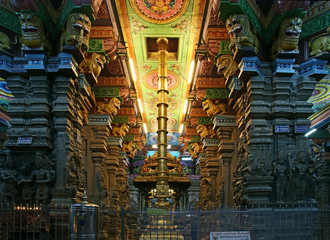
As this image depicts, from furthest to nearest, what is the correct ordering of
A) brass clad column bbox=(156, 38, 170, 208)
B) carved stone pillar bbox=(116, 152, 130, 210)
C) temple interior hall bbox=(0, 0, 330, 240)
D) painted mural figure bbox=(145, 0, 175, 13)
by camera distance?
carved stone pillar bbox=(116, 152, 130, 210) → brass clad column bbox=(156, 38, 170, 208) → painted mural figure bbox=(145, 0, 175, 13) → temple interior hall bbox=(0, 0, 330, 240)

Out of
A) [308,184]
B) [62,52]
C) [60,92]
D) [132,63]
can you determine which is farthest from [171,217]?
[132,63]

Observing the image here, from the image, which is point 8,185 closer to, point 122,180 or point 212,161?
point 212,161

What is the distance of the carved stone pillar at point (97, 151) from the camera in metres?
11.8

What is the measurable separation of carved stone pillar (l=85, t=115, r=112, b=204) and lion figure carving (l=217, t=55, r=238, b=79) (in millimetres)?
4012

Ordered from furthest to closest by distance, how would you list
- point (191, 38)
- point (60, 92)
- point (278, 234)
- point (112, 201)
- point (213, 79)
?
point (112, 201) → point (213, 79) → point (191, 38) → point (60, 92) → point (278, 234)

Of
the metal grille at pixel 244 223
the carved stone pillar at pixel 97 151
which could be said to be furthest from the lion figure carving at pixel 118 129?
the metal grille at pixel 244 223

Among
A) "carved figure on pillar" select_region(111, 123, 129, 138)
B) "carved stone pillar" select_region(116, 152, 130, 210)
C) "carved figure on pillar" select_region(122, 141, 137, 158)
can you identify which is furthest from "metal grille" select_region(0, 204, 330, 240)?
"carved figure on pillar" select_region(122, 141, 137, 158)

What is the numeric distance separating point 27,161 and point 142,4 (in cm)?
454

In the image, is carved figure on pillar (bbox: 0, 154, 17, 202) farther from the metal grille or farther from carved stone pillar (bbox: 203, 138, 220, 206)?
carved stone pillar (bbox: 203, 138, 220, 206)

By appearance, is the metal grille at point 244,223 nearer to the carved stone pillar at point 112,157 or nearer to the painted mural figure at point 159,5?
the painted mural figure at point 159,5

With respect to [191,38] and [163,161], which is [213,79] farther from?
[163,161]

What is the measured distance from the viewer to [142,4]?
9797mm

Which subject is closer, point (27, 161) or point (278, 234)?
→ point (278, 234)

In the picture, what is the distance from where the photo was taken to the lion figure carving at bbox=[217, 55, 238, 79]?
9008mm
